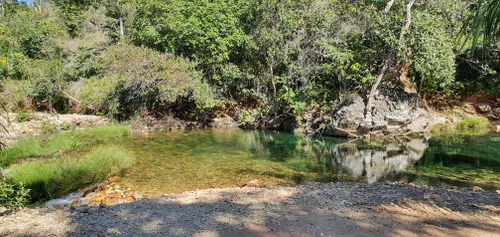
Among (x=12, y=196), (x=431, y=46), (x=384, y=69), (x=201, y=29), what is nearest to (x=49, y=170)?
(x=12, y=196)

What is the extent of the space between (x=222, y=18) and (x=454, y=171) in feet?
43.0

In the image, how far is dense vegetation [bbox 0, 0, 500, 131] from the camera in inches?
609

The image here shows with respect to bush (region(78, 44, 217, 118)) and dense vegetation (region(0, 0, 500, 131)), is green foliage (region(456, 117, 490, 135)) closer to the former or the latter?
dense vegetation (region(0, 0, 500, 131))

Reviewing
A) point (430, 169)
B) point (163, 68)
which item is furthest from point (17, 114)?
point (430, 169)

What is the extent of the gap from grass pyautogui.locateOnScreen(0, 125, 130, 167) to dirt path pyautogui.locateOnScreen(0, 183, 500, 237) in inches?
186

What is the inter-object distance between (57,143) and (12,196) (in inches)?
221

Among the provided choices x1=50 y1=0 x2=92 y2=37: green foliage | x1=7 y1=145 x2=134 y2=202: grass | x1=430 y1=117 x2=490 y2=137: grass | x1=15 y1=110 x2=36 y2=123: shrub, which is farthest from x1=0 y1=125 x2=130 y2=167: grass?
x1=50 y1=0 x2=92 y2=37: green foliage

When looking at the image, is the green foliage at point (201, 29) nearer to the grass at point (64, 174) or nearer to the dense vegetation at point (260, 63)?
the dense vegetation at point (260, 63)

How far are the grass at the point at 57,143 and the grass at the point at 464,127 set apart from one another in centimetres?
1464

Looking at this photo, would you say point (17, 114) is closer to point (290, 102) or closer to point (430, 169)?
point (290, 102)

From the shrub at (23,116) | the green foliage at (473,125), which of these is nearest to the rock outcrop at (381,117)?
the green foliage at (473,125)

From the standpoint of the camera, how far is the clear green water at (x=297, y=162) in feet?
27.0

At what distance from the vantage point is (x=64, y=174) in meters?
7.36

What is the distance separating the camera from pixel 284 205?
5.29 meters
